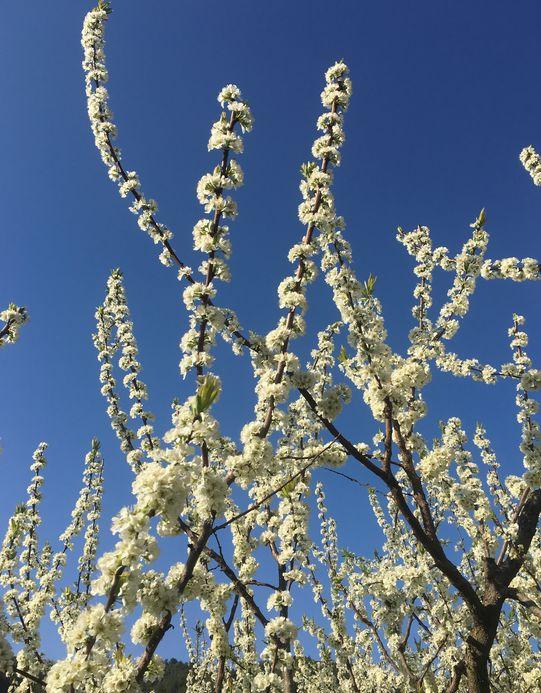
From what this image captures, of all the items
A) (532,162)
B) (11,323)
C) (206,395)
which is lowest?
(206,395)

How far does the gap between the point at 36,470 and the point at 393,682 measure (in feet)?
47.1

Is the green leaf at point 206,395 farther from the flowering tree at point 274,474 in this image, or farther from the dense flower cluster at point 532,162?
the dense flower cluster at point 532,162

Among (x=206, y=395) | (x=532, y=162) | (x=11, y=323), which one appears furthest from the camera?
(x=532, y=162)

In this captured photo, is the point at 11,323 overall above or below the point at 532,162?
below

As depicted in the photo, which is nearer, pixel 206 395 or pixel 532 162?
pixel 206 395

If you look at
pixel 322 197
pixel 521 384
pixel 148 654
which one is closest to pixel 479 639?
pixel 521 384

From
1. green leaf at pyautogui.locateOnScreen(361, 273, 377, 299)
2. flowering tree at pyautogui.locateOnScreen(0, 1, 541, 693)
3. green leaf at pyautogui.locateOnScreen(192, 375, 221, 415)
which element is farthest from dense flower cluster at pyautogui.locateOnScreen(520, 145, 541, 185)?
green leaf at pyautogui.locateOnScreen(192, 375, 221, 415)

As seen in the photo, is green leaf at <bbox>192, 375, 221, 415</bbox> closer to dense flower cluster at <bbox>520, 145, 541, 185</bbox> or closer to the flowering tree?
the flowering tree

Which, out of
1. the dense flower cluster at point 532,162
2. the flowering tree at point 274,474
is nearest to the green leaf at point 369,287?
the flowering tree at point 274,474

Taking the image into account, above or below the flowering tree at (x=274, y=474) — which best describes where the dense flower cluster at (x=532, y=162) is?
above

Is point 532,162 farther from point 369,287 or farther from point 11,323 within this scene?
point 11,323

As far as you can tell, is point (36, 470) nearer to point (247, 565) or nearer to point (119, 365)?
point (119, 365)

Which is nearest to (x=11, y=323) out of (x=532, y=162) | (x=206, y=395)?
(x=206, y=395)

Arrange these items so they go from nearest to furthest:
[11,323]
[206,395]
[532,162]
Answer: [206,395]
[11,323]
[532,162]
